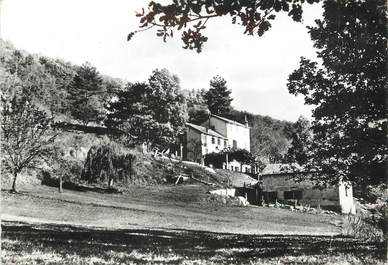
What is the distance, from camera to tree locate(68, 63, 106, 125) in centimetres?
6406

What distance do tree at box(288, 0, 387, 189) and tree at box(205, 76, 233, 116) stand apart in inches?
3211

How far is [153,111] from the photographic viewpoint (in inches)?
2270

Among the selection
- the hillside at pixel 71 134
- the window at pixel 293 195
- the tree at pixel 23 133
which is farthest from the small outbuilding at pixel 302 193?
the tree at pixel 23 133

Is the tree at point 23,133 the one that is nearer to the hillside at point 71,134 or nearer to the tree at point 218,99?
the hillside at point 71,134

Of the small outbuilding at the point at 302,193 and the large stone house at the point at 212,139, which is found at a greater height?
the large stone house at the point at 212,139

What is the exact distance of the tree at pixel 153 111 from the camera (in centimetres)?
5619

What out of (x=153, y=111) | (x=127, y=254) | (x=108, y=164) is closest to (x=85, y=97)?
(x=153, y=111)

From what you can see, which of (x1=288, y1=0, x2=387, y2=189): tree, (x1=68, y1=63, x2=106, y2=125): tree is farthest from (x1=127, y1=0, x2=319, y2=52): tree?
(x1=68, y1=63, x2=106, y2=125): tree

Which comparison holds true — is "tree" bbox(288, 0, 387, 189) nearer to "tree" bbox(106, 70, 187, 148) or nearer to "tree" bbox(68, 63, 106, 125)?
"tree" bbox(106, 70, 187, 148)

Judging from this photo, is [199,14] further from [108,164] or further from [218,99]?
[218,99]

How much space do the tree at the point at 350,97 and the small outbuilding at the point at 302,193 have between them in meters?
37.0

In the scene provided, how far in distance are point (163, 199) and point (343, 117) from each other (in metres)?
24.0

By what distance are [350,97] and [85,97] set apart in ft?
179

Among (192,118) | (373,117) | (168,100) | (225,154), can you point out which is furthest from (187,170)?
(373,117)
